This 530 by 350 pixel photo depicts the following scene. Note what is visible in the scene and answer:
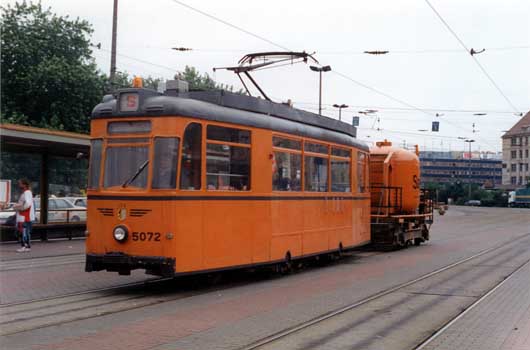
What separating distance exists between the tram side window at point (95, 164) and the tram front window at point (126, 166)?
0.62 feet

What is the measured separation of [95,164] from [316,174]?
503cm

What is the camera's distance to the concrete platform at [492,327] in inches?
313

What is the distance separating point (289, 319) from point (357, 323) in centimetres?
90

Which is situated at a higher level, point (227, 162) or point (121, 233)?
point (227, 162)

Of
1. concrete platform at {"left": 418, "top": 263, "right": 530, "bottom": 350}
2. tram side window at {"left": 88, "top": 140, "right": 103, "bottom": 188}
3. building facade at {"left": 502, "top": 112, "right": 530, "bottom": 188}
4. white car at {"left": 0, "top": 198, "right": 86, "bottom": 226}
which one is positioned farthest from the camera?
building facade at {"left": 502, "top": 112, "right": 530, "bottom": 188}

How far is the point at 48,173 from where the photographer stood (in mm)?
21531

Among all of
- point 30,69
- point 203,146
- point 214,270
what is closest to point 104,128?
point 203,146

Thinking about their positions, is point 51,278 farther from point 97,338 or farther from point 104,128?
point 97,338

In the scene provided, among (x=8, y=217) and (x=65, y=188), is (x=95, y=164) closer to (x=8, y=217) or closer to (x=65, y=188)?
(x=8, y=217)

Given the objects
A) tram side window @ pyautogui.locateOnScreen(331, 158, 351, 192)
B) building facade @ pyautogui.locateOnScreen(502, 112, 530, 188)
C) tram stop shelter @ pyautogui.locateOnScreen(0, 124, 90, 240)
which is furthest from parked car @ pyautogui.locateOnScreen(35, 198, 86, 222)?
building facade @ pyautogui.locateOnScreen(502, 112, 530, 188)

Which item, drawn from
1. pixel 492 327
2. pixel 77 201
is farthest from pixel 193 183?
pixel 77 201

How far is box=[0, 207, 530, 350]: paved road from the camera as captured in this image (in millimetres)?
7836

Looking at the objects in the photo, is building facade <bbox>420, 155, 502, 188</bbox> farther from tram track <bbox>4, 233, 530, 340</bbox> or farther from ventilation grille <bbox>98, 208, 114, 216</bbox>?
ventilation grille <bbox>98, 208, 114, 216</bbox>

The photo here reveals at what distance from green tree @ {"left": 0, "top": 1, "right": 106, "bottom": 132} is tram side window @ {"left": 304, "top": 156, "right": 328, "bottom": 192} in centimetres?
2968
